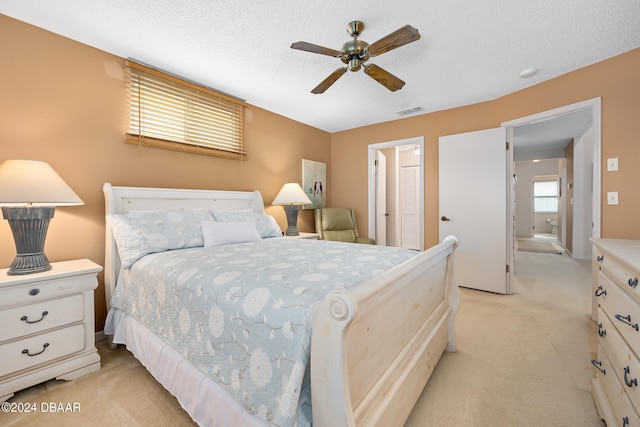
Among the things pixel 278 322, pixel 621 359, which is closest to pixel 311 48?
pixel 278 322

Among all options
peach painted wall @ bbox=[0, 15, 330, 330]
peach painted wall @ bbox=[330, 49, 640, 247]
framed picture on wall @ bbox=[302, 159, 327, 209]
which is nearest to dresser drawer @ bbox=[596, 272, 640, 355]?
peach painted wall @ bbox=[330, 49, 640, 247]

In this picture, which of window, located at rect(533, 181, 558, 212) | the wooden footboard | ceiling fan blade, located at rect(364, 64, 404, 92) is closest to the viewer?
the wooden footboard

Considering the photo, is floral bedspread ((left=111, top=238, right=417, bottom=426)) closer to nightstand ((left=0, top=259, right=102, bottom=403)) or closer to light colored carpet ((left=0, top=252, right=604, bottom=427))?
nightstand ((left=0, top=259, right=102, bottom=403))

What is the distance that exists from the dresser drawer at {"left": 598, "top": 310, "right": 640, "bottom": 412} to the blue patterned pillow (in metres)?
2.59

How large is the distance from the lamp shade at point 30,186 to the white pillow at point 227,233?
899 mm

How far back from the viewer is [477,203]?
11.5 feet

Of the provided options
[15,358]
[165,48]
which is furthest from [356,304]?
[165,48]

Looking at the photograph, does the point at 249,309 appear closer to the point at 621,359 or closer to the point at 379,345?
the point at 379,345

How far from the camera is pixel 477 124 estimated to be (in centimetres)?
358

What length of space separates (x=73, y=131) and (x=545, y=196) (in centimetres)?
1256

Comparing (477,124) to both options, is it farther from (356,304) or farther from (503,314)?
(356,304)

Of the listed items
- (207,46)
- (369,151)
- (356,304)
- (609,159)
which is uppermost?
(207,46)

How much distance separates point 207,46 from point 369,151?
2.93 metres

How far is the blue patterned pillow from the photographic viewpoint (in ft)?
6.55
